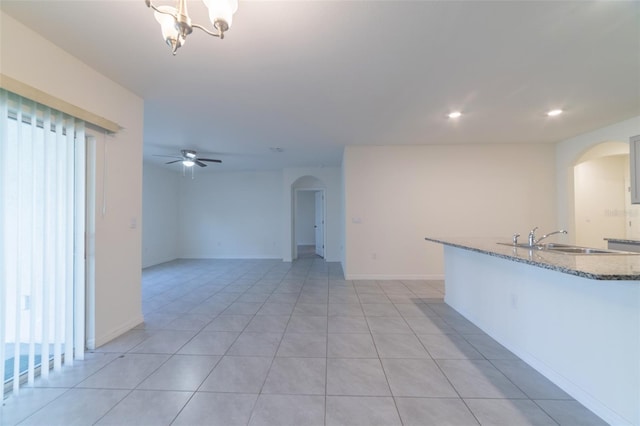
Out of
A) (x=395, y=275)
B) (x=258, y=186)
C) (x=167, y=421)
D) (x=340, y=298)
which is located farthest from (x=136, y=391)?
(x=258, y=186)

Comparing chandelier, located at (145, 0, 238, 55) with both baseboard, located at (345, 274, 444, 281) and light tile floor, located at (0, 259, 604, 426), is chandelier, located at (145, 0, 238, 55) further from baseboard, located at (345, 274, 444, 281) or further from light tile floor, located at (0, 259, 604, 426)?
baseboard, located at (345, 274, 444, 281)

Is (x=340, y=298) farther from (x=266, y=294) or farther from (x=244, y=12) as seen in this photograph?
(x=244, y=12)

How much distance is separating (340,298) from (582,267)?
9.29 ft

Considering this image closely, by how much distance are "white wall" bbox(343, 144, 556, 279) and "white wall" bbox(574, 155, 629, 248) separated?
1568 millimetres

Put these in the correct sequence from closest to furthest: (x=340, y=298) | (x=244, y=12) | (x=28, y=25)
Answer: (x=244, y=12), (x=28, y=25), (x=340, y=298)

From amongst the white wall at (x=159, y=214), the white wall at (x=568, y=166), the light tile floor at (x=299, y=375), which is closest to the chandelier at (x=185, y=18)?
the light tile floor at (x=299, y=375)

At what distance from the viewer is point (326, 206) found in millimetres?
7141

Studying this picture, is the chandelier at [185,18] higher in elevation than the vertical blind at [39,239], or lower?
higher

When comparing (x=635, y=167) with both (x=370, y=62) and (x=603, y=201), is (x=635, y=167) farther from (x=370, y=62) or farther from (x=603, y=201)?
(x=370, y=62)

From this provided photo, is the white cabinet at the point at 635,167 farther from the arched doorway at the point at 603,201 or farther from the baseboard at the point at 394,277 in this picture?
the baseboard at the point at 394,277

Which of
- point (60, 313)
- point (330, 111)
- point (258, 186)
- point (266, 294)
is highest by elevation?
point (330, 111)

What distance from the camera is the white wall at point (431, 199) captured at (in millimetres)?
4824

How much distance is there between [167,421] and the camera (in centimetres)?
152

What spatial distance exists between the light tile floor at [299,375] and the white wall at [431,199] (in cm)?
156
